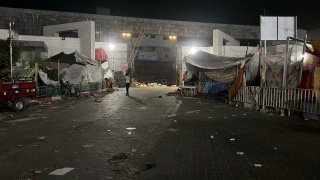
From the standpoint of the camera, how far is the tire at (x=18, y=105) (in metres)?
16.9

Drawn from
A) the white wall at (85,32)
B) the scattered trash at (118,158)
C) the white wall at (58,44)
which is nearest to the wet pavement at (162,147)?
the scattered trash at (118,158)

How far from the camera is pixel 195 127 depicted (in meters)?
11.6

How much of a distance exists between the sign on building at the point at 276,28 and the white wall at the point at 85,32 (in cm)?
2542

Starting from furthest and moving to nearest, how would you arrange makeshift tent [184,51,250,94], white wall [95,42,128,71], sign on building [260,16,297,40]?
1. white wall [95,42,128,71]
2. makeshift tent [184,51,250,94]
3. sign on building [260,16,297,40]

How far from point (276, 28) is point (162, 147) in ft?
33.1

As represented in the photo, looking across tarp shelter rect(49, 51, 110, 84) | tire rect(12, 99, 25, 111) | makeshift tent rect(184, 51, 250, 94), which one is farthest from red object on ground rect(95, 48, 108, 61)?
tire rect(12, 99, 25, 111)

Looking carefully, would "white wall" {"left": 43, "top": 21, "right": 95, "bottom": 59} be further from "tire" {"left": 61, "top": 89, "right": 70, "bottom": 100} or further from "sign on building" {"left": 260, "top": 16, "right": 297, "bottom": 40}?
"sign on building" {"left": 260, "top": 16, "right": 297, "bottom": 40}

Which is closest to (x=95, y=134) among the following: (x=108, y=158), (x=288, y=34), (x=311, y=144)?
(x=108, y=158)

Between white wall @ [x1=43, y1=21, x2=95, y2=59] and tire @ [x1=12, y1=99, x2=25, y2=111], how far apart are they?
2186cm

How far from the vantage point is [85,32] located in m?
39.0

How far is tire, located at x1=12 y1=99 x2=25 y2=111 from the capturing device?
55.4 ft

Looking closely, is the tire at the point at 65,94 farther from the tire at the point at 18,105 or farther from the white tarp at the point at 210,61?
the white tarp at the point at 210,61

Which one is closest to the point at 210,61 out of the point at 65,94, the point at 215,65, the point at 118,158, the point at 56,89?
the point at 215,65

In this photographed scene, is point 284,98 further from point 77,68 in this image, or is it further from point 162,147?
point 77,68
